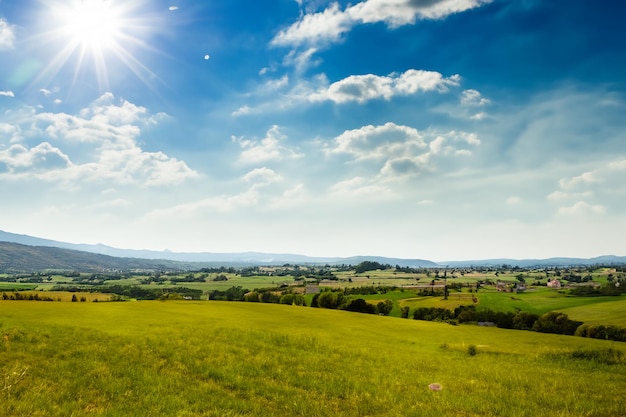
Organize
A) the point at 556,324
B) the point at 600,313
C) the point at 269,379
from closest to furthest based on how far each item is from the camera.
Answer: the point at 269,379
the point at 556,324
the point at 600,313

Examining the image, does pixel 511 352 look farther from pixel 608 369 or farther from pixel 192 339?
pixel 192 339

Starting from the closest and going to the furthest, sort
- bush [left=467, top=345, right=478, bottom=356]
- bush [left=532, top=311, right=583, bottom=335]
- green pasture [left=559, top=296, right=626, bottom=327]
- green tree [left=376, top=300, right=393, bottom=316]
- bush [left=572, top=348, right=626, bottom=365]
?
bush [left=572, top=348, right=626, bottom=365] → bush [left=467, top=345, right=478, bottom=356] → bush [left=532, top=311, right=583, bottom=335] → green pasture [left=559, top=296, right=626, bottom=327] → green tree [left=376, top=300, right=393, bottom=316]

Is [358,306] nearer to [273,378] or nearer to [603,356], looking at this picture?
[603,356]

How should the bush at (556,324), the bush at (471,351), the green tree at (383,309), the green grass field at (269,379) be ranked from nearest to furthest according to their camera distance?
1. the green grass field at (269,379)
2. the bush at (471,351)
3. the bush at (556,324)
4. the green tree at (383,309)

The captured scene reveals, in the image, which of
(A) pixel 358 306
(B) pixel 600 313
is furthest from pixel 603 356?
(B) pixel 600 313

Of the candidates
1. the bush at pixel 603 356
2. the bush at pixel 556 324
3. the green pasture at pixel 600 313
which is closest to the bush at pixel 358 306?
the bush at pixel 556 324

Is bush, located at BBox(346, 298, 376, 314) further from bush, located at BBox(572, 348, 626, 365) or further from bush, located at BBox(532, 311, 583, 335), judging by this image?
bush, located at BBox(572, 348, 626, 365)

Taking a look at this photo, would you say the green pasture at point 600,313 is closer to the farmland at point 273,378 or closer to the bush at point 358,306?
the bush at point 358,306

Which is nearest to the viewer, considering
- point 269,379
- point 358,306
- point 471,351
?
point 269,379

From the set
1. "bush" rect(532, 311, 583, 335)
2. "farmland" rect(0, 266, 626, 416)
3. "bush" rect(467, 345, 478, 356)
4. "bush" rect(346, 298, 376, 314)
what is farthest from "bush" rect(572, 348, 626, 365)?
"bush" rect(346, 298, 376, 314)

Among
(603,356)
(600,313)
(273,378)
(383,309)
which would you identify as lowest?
(383,309)

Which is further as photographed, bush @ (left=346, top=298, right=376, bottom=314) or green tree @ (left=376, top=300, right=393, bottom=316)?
green tree @ (left=376, top=300, right=393, bottom=316)

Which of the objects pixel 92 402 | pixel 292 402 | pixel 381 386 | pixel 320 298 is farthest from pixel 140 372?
pixel 320 298

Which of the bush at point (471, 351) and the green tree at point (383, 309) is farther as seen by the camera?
the green tree at point (383, 309)
